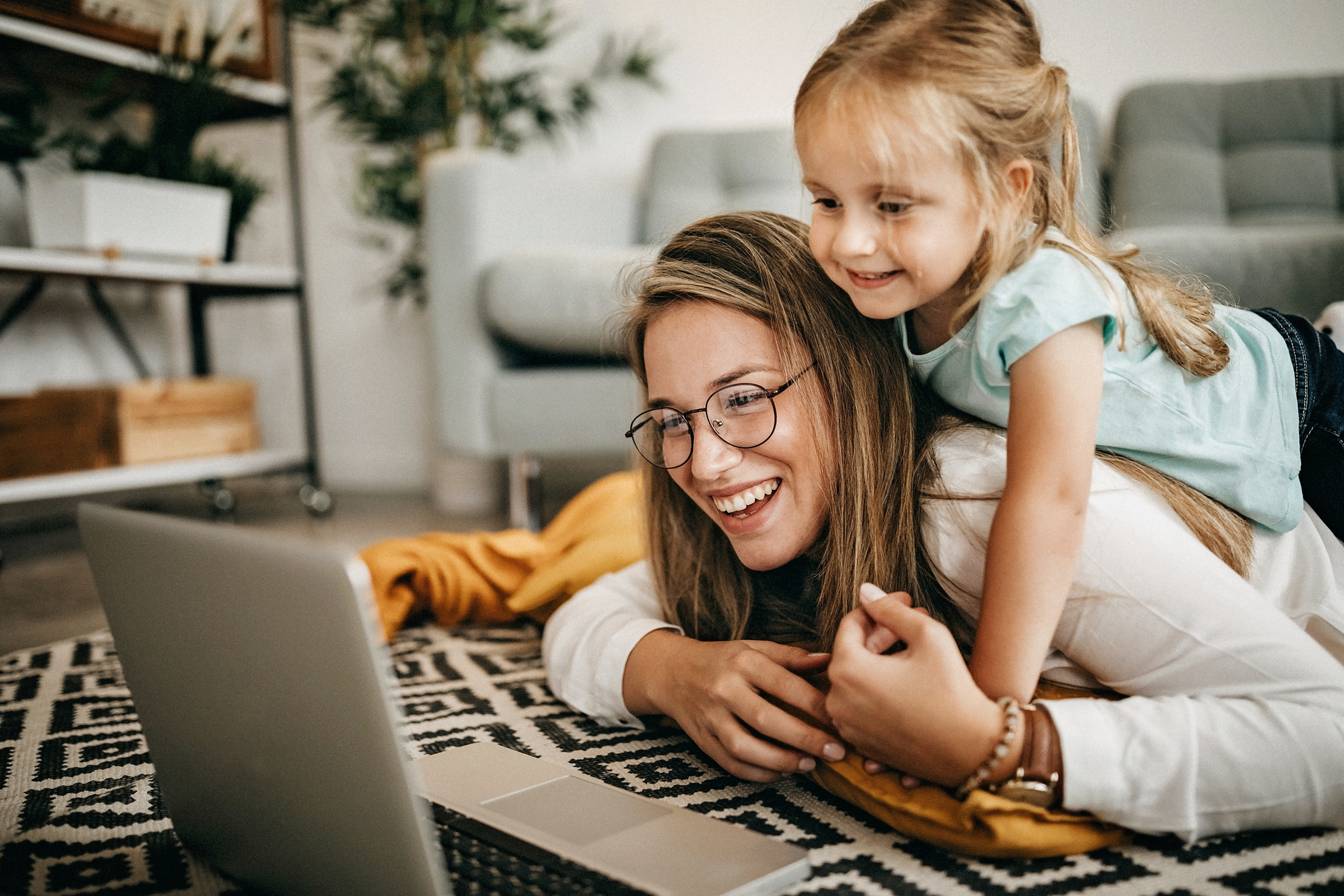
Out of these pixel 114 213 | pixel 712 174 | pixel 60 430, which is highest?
pixel 712 174

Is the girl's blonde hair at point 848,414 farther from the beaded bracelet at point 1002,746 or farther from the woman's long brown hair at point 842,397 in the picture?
the beaded bracelet at point 1002,746

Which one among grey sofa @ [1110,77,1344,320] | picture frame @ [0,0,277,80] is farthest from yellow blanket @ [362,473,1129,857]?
picture frame @ [0,0,277,80]

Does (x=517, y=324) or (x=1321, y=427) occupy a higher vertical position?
(x=517, y=324)

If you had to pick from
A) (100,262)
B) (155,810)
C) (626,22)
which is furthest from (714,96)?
(155,810)

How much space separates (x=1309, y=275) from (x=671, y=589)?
1146 millimetres

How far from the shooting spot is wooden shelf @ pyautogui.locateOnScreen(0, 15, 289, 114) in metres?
1.82

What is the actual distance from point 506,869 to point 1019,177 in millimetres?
560

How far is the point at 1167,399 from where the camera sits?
2.38ft

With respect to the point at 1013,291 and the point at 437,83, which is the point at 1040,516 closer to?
the point at 1013,291

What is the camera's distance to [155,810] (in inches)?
27.7

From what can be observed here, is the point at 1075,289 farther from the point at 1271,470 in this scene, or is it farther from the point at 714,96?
the point at 714,96

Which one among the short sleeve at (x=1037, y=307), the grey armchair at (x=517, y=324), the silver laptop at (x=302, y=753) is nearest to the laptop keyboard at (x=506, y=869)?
the silver laptop at (x=302, y=753)

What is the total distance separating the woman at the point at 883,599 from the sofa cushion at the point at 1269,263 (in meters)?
0.80

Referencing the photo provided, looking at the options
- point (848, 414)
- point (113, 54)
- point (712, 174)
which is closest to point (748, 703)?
point (848, 414)
